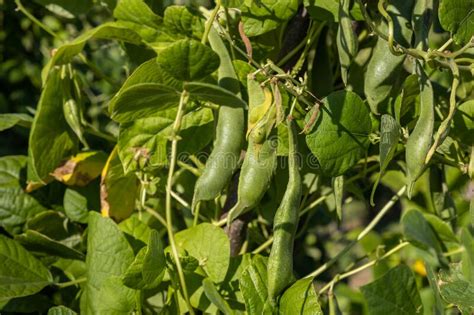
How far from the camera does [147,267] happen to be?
2.78ft

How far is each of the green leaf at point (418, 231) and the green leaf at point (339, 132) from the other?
26 centimetres

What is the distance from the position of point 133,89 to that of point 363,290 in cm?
36

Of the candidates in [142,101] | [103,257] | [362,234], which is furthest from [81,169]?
[362,234]

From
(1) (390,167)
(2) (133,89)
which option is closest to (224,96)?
(2) (133,89)

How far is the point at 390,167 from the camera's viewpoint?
115 cm

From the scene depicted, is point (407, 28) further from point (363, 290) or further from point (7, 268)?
point (7, 268)

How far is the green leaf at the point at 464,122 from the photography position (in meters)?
0.94

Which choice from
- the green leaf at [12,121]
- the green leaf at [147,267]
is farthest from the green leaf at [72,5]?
the green leaf at [147,267]

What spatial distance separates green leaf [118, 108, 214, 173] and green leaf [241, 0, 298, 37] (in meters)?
0.12

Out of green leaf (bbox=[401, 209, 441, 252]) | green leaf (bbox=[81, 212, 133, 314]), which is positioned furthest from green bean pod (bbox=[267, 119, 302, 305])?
green leaf (bbox=[401, 209, 441, 252])

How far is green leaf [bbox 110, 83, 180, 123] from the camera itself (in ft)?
2.67

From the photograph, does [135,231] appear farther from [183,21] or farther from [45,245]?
[183,21]

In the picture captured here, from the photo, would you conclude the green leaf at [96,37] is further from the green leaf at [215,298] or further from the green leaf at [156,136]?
the green leaf at [215,298]

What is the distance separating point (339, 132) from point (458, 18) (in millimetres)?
175
